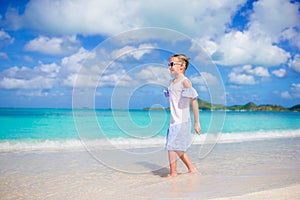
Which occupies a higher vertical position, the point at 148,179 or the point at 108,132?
the point at 108,132

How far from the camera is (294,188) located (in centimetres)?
367

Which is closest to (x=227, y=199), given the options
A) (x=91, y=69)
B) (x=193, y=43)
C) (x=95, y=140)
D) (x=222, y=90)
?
(x=222, y=90)

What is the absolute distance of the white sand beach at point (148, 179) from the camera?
373cm

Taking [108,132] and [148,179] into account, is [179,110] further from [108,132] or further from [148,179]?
[108,132]

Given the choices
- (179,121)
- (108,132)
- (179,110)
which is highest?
(179,110)

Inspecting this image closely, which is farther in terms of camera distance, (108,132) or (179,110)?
(108,132)

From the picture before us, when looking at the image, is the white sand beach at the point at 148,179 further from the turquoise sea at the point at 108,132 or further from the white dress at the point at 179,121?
the turquoise sea at the point at 108,132

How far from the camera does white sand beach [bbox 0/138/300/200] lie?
373cm

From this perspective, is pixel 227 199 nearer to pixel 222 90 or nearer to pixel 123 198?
pixel 123 198

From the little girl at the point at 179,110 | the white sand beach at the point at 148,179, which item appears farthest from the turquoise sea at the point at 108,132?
the little girl at the point at 179,110

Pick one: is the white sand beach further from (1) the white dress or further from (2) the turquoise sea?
(2) the turquoise sea

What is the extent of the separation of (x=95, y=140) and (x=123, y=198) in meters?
6.43

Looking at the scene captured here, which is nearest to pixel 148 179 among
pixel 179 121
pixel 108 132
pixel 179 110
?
pixel 179 121

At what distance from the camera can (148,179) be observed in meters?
4.65
